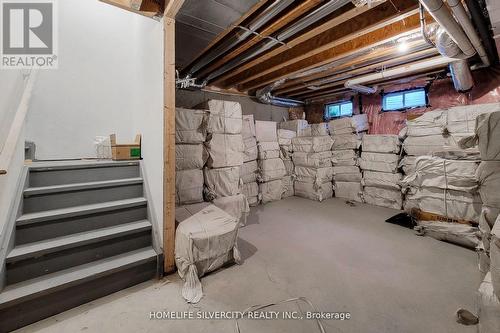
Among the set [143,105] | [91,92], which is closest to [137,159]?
[143,105]

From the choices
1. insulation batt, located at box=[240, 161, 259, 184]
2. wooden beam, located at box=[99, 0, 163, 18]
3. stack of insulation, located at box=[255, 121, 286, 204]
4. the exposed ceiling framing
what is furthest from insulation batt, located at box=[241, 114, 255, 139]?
wooden beam, located at box=[99, 0, 163, 18]

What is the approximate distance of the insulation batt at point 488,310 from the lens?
1.14 meters

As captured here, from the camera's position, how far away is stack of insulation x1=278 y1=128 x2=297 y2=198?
5.17 meters

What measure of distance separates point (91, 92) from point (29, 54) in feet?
2.54

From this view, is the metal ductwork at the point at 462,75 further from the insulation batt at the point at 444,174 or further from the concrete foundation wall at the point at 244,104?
the concrete foundation wall at the point at 244,104

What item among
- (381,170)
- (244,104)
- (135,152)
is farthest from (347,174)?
(135,152)

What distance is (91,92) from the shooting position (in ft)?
10.4

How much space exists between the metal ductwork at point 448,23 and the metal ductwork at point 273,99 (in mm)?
2472

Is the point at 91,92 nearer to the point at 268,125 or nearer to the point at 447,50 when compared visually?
the point at 268,125

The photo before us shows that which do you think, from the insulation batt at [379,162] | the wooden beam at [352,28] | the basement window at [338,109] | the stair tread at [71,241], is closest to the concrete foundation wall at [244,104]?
the basement window at [338,109]

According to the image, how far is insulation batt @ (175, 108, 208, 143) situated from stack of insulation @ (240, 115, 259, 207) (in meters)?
1.35

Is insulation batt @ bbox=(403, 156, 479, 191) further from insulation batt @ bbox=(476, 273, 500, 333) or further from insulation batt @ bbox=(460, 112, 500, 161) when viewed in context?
insulation batt @ bbox=(476, 273, 500, 333)

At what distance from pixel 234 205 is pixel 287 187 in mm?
2426

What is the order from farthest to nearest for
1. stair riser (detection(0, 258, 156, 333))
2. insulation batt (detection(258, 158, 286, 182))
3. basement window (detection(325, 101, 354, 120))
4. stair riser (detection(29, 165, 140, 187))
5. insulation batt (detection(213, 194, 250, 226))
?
1. basement window (detection(325, 101, 354, 120))
2. insulation batt (detection(258, 158, 286, 182))
3. insulation batt (detection(213, 194, 250, 226))
4. stair riser (detection(29, 165, 140, 187))
5. stair riser (detection(0, 258, 156, 333))
